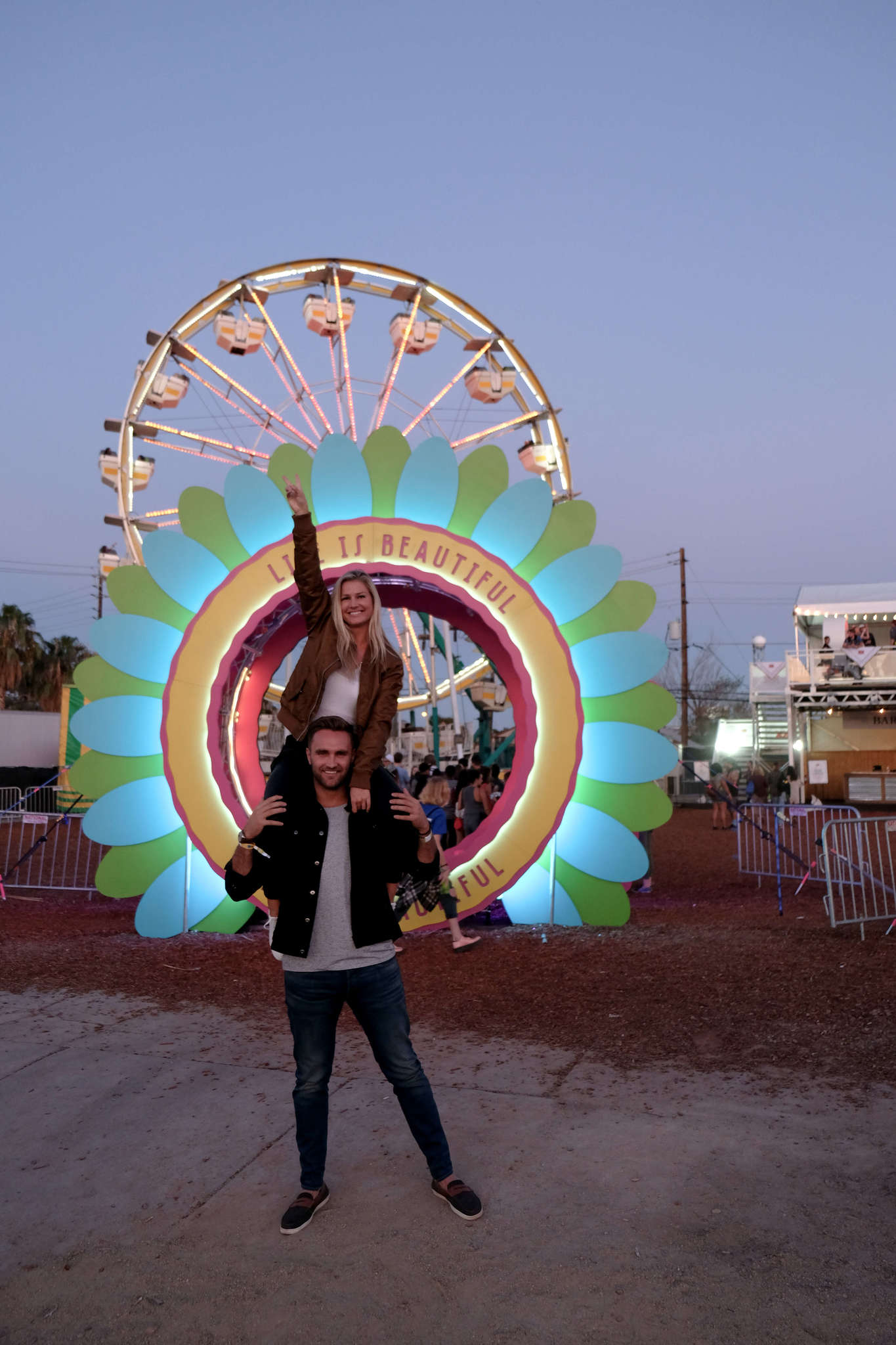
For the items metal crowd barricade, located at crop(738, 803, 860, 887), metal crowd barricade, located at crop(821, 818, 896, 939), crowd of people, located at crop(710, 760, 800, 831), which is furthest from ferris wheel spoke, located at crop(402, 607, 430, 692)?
metal crowd barricade, located at crop(821, 818, 896, 939)

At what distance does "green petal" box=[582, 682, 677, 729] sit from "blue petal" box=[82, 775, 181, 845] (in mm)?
3320

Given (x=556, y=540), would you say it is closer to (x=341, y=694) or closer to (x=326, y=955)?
(x=341, y=694)

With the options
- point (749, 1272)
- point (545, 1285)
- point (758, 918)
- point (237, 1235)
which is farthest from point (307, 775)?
point (758, 918)

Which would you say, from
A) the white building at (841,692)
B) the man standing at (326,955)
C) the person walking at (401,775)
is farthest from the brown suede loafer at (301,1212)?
the white building at (841,692)

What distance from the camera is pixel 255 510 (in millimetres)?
8055

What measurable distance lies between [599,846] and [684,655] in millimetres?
32121

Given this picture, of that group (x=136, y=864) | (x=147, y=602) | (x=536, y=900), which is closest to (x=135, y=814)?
(x=136, y=864)

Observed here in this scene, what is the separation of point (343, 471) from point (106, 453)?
10997 mm

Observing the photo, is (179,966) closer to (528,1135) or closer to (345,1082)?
(345,1082)

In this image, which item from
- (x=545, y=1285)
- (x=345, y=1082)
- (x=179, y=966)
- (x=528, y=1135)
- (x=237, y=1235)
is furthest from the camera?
(x=179, y=966)

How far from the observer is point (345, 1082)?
14.0 ft

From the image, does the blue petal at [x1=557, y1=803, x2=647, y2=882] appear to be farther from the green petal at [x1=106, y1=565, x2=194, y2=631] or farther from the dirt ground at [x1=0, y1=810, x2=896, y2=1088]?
the green petal at [x1=106, y1=565, x2=194, y2=631]

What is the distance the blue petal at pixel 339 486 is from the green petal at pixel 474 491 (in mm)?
701

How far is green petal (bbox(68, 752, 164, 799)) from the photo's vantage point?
778cm
